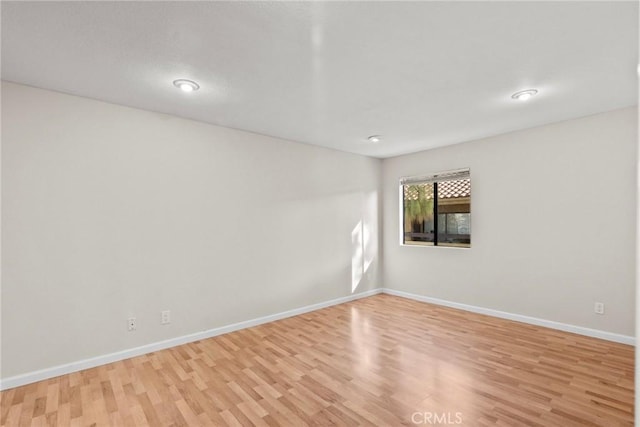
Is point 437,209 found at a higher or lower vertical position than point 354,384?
higher

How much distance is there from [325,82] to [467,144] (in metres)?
2.78

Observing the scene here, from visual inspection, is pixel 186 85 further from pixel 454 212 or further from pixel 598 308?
pixel 598 308

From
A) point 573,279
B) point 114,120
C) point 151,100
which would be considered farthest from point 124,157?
point 573,279

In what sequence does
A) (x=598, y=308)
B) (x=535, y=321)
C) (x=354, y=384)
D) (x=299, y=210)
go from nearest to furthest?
(x=354, y=384), (x=598, y=308), (x=535, y=321), (x=299, y=210)

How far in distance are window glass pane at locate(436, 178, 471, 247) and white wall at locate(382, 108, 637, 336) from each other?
0.11 meters

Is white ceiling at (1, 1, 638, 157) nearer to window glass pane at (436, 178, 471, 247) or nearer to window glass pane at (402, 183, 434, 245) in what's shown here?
window glass pane at (436, 178, 471, 247)

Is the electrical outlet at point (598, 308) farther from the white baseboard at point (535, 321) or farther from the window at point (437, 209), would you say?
the window at point (437, 209)

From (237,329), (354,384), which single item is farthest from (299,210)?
(354,384)

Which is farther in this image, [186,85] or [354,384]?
[186,85]

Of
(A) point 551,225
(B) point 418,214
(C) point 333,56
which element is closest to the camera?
(C) point 333,56

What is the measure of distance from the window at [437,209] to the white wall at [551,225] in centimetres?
12

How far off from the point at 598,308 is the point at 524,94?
2.45m

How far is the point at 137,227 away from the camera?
2.95m

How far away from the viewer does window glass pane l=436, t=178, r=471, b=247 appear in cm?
432
